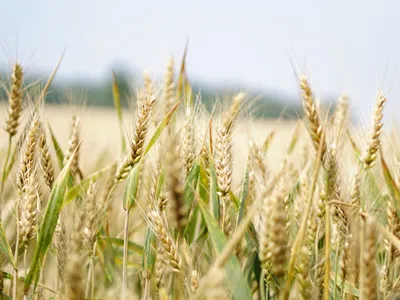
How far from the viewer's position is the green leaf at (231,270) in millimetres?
1117

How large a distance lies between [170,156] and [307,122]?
Answer: 1.76 feet

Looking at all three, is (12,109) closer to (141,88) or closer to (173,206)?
(141,88)

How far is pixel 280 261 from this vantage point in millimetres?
997

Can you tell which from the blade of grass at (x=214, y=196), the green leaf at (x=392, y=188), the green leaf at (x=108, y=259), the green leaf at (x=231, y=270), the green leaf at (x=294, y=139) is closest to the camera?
the green leaf at (x=231, y=270)

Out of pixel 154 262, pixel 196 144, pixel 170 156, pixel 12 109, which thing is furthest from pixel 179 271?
pixel 12 109

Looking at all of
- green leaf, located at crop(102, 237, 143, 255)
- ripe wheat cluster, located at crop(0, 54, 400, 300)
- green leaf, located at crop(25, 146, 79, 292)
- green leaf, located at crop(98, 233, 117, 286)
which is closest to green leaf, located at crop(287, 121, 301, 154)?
ripe wheat cluster, located at crop(0, 54, 400, 300)

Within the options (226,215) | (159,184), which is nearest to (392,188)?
(226,215)

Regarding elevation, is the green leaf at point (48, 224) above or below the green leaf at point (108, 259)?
above

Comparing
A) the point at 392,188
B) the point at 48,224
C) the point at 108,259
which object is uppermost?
the point at 392,188

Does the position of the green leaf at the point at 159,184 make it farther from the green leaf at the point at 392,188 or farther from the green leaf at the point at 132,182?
the green leaf at the point at 392,188

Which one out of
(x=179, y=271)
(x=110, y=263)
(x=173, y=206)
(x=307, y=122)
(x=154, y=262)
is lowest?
(x=110, y=263)

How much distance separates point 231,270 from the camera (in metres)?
1.15

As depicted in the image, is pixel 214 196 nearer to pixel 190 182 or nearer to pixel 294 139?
pixel 190 182

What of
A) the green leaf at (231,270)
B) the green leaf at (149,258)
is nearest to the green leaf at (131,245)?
the green leaf at (149,258)
